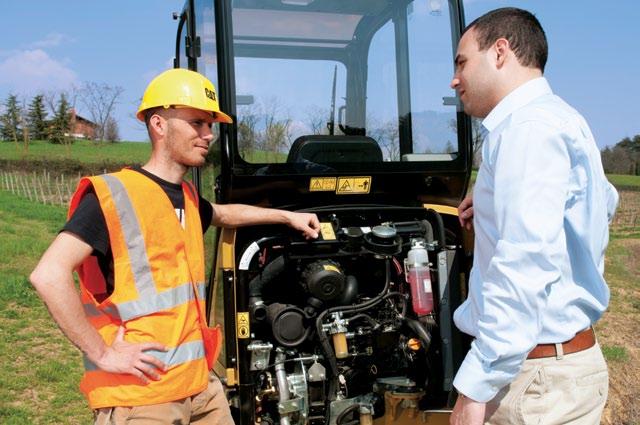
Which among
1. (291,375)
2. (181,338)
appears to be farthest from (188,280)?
(291,375)

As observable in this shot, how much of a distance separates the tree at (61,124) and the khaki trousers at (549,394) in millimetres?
44109

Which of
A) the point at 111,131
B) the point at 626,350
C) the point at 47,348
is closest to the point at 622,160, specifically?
the point at 111,131

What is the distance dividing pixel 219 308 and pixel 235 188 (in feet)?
2.35

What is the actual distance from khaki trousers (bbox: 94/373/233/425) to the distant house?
41.7 metres

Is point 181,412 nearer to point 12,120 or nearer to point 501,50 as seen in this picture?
point 501,50

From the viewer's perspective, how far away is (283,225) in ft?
12.7

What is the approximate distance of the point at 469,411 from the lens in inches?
78.4

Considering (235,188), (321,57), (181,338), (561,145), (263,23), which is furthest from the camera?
(321,57)

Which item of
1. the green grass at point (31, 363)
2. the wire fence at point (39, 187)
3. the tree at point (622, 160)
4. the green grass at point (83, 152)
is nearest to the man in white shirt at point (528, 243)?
the green grass at point (31, 363)

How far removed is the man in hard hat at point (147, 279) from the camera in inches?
101

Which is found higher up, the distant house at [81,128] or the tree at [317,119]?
the distant house at [81,128]

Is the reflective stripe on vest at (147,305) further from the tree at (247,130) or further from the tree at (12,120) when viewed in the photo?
the tree at (12,120)

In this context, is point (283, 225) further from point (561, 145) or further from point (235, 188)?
point (561, 145)

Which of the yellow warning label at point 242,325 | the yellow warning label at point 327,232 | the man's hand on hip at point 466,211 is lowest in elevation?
the yellow warning label at point 242,325
